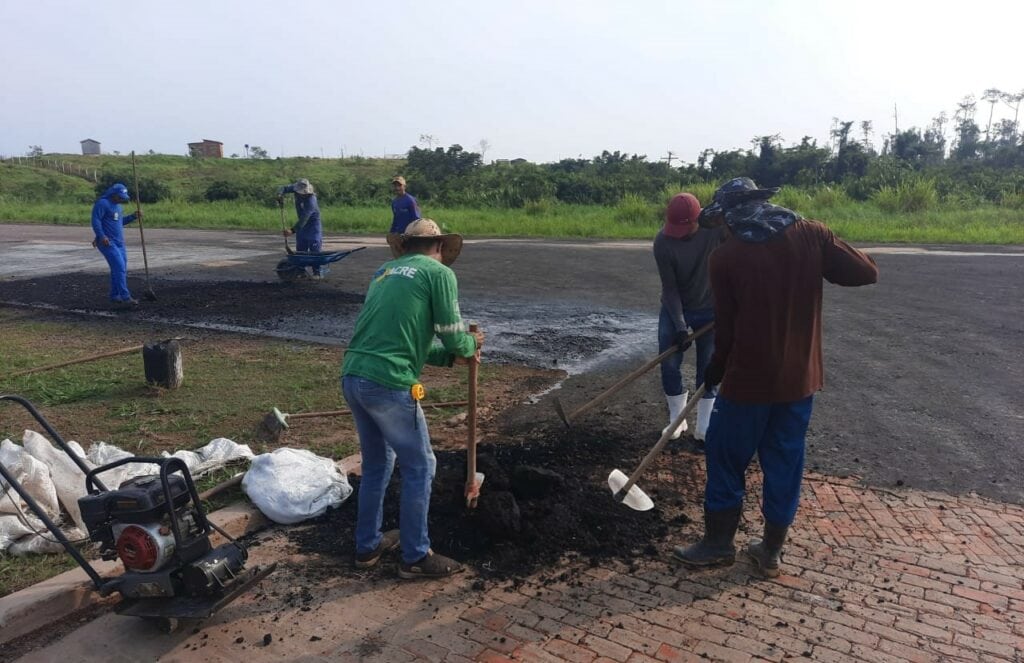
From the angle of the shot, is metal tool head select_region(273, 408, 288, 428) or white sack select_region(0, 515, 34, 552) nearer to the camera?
white sack select_region(0, 515, 34, 552)

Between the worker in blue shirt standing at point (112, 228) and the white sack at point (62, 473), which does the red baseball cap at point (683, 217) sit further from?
the worker in blue shirt standing at point (112, 228)

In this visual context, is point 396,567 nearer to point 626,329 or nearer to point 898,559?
point 898,559

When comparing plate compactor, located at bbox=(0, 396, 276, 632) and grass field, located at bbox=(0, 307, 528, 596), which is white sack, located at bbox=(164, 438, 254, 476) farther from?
plate compactor, located at bbox=(0, 396, 276, 632)

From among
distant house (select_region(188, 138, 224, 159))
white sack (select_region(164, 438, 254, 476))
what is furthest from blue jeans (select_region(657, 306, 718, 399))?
distant house (select_region(188, 138, 224, 159))

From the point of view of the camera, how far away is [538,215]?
30.8m

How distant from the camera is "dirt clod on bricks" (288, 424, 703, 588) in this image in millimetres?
3857

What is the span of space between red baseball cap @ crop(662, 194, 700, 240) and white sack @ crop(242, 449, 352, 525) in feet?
9.15

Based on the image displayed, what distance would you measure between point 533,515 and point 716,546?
1.02 meters

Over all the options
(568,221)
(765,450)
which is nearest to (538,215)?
(568,221)

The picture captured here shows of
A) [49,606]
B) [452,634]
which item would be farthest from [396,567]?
[49,606]

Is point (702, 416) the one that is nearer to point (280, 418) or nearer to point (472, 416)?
point (472, 416)

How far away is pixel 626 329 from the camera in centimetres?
980

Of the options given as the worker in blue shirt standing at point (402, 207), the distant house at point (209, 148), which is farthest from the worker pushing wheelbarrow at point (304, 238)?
the distant house at point (209, 148)

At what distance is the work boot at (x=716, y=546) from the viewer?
3691 mm
